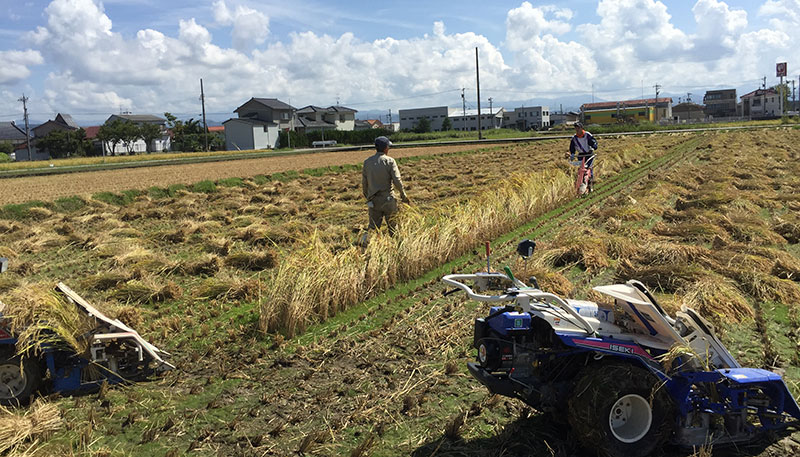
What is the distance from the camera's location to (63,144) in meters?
65.1

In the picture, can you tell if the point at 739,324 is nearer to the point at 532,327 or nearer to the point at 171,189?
the point at 532,327

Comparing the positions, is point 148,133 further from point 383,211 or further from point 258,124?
point 383,211

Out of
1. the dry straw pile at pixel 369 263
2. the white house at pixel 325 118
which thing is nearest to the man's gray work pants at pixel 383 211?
the dry straw pile at pixel 369 263

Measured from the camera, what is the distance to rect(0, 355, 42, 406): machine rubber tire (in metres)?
4.33

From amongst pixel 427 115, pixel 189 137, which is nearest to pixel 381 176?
pixel 189 137

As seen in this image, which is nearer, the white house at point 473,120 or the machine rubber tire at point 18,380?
the machine rubber tire at point 18,380

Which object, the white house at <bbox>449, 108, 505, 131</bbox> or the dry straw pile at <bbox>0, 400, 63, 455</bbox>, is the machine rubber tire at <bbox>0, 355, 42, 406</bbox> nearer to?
the dry straw pile at <bbox>0, 400, 63, 455</bbox>

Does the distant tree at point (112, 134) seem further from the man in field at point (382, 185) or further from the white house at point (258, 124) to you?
the man in field at point (382, 185)

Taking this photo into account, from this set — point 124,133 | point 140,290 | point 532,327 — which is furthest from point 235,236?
point 124,133

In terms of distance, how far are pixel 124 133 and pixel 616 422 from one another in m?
71.7

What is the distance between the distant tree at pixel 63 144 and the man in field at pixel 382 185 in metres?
68.9

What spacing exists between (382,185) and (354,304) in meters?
2.20

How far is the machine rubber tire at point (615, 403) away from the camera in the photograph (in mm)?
3152

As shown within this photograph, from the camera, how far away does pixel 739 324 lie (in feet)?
17.9
